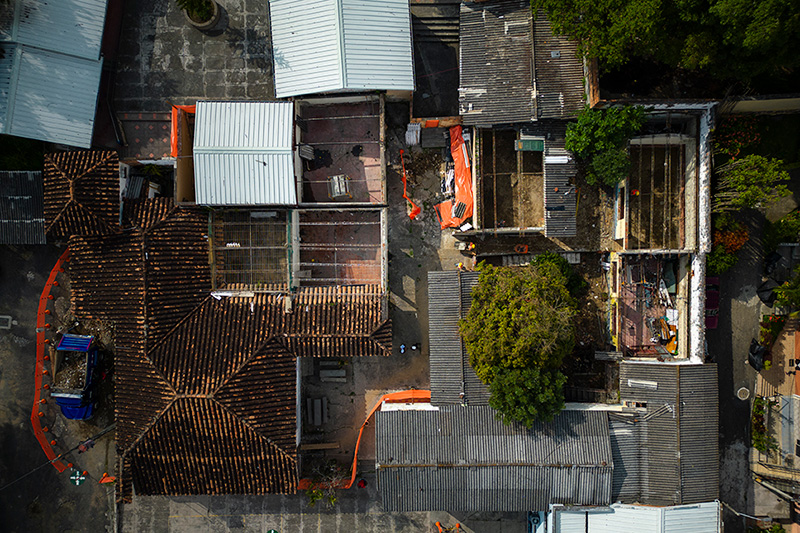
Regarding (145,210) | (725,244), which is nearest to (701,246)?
(725,244)

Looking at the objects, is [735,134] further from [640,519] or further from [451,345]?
[640,519]

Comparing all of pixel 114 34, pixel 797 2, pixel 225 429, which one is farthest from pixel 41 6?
pixel 797 2

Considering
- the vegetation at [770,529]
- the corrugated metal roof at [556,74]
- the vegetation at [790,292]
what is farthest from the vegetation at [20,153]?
the vegetation at [770,529]

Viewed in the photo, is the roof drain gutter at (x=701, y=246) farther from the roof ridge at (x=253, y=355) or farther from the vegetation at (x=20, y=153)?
the vegetation at (x=20, y=153)

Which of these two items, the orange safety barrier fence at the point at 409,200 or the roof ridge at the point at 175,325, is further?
the orange safety barrier fence at the point at 409,200

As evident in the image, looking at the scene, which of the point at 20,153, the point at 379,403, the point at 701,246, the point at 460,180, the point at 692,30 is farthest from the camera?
the point at 379,403

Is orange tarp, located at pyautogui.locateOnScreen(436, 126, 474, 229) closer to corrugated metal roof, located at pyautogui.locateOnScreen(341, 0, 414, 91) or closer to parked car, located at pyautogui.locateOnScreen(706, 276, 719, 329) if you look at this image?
corrugated metal roof, located at pyautogui.locateOnScreen(341, 0, 414, 91)
